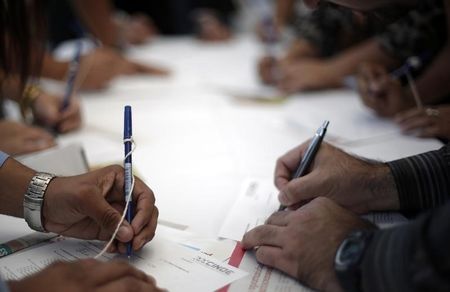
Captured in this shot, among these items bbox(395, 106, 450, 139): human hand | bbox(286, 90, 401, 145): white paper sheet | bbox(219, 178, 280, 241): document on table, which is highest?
bbox(395, 106, 450, 139): human hand

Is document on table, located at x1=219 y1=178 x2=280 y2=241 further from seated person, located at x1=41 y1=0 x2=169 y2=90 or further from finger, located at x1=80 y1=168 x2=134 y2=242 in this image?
seated person, located at x1=41 y1=0 x2=169 y2=90

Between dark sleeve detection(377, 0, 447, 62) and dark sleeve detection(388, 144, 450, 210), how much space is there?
2.09 feet

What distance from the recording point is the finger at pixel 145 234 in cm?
61

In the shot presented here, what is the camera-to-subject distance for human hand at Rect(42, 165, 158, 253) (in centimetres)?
61

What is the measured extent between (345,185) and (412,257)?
0.82 ft

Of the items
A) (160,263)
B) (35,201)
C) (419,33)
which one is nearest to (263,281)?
(160,263)

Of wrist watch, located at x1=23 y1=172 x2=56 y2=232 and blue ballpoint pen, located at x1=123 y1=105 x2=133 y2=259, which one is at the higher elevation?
blue ballpoint pen, located at x1=123 y1=105 x2=133 y2=259

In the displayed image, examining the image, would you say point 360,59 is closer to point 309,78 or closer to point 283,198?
point 309,78

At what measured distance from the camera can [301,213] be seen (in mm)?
612

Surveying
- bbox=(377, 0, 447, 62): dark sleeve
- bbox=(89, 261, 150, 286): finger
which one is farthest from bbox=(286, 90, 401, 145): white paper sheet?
bbox=(89, 261, 150, 286): finger

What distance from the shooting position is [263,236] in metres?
0.62

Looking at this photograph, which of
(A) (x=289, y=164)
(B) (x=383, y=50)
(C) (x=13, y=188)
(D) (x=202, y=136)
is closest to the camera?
(C) (x=13, y=188)

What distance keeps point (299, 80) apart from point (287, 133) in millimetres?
458

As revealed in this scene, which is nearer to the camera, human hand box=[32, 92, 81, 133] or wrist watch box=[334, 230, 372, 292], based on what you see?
wrist watch box=[334, 230, 372, 292]
